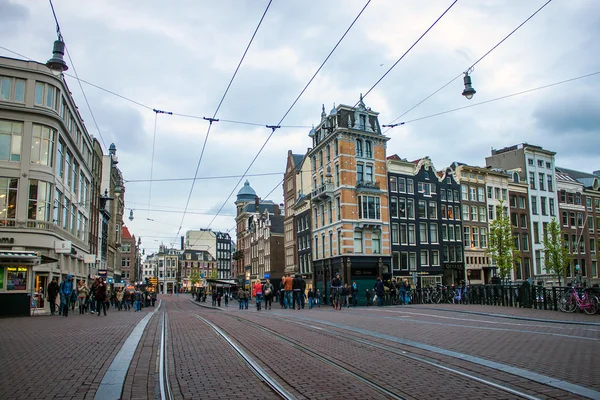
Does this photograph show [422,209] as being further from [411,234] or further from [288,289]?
[288,289]

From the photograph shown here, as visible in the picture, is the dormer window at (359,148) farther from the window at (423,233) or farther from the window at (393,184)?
the window at (423,233)

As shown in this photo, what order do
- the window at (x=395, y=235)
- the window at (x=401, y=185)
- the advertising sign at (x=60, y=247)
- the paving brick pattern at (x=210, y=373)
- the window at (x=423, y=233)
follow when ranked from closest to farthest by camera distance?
the paving brick pattern at (x=210, y=373), the advertising sign at (x=60, y=247), the window at (x=395, y=235), the window at (x=401, y=185), the window at (x=423, y=233)

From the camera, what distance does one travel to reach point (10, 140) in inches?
1075

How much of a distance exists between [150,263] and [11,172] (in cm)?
16922

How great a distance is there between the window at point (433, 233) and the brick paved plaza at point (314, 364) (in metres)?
40.3

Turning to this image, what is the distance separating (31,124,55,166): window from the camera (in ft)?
91.7

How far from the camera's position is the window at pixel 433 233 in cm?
5397

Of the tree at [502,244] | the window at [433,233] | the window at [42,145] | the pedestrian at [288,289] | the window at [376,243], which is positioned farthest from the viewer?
the window at [433,233]

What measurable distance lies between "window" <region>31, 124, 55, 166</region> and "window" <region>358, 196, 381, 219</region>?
96.1 ft

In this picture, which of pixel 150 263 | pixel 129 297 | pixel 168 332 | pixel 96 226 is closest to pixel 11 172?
pixel 129 297

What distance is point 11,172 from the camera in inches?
1069

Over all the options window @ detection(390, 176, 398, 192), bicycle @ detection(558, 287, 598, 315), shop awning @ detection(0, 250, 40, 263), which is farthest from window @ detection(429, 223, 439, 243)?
shop awning @ detection(0, 250, 40, 263)

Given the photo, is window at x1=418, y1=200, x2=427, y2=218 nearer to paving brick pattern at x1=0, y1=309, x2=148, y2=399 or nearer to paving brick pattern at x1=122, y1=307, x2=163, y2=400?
paving brick pattern at x1=0, y1=309, x2=148, y2=399

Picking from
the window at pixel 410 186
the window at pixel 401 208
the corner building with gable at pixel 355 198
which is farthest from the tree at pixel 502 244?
the corner building with gable at pixel 355 198
